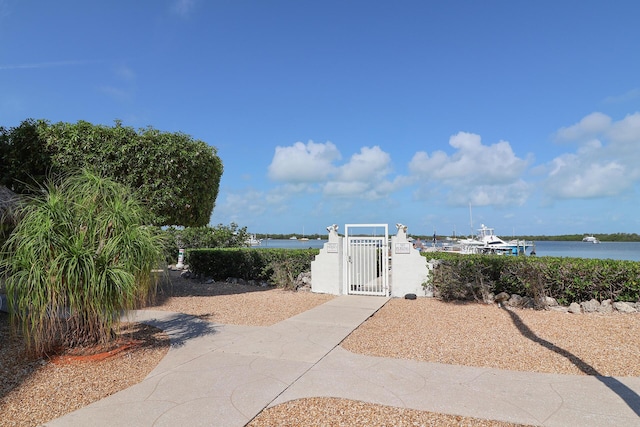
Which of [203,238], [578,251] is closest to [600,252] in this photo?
[578,251]

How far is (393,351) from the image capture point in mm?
5750

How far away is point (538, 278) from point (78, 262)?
8941mm

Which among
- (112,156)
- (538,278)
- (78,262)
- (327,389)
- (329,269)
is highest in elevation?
(112,156)

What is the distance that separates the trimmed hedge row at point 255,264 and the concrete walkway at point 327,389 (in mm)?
6872

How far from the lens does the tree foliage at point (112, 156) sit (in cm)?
965

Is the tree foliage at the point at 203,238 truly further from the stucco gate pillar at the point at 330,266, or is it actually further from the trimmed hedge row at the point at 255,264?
the stucco gate pillar at the point at 330,266

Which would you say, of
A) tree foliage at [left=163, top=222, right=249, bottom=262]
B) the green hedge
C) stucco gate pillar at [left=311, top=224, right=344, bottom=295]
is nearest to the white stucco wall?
stucco gate pillar at [left=311, top=224, right=344, bottom=295]

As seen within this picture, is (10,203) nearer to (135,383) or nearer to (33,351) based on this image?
(33,351)

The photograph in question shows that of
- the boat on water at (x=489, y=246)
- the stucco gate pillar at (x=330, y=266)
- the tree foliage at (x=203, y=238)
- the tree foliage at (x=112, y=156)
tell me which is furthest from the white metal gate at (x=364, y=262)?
the boat on water at (x=489, y=246)

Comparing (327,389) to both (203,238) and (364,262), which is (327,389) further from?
(203,238)

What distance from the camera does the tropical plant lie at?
477 cm

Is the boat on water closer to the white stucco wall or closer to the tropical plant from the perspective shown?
the white stucco wall

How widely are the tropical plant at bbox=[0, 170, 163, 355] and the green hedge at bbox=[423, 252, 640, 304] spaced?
7.47 meters

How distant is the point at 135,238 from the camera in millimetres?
5105
